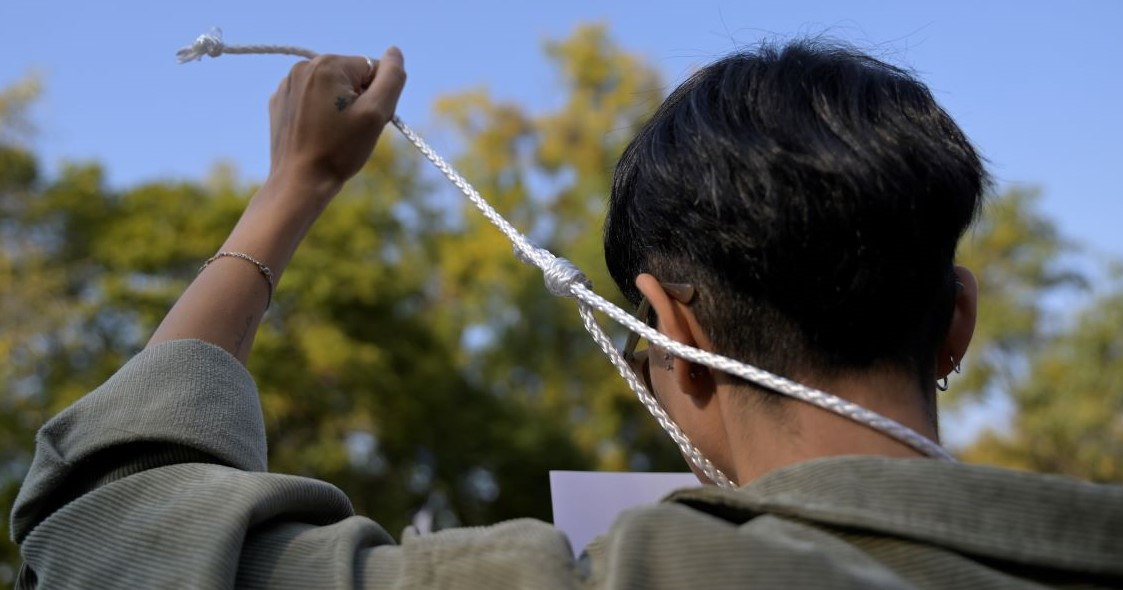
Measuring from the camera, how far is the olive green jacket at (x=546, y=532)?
750 mm

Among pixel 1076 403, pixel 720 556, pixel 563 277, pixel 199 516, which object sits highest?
pixel 1076 403

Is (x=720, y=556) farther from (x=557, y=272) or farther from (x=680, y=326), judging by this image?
(x=557, y=272)

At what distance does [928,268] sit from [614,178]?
0.34 meters

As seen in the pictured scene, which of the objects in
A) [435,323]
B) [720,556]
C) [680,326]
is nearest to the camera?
[720,556]

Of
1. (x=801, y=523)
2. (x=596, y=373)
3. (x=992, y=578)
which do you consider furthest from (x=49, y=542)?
(x=596, y=373)

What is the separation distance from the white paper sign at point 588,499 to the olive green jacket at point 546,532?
1.11 ft

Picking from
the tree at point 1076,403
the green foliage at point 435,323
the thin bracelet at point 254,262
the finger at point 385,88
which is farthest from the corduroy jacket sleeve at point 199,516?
the tree at point 1076,403

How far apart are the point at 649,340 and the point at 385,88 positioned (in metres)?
0.55

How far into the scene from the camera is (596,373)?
18016 millimetres

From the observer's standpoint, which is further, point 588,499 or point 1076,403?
point 1076,403

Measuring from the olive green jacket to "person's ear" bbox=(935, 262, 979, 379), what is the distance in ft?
0.89

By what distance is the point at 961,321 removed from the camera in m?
1.06

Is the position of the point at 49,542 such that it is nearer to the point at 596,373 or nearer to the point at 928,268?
the point at 928,268

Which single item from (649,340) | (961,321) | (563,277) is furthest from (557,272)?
(961,321)
